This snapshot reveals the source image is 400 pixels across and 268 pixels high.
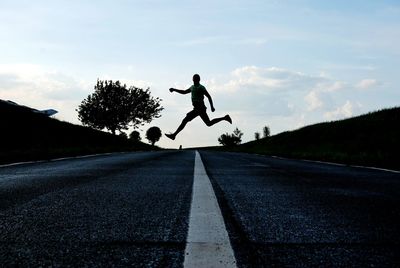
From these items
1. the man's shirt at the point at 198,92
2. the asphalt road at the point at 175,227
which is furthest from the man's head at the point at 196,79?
the asphalt road at the point at 175,227

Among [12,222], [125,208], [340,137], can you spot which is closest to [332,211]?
[125,208]

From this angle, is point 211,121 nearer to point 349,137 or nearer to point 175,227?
point 175,227

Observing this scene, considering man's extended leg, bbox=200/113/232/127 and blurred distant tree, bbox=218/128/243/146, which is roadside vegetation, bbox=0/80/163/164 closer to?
man's extended leg, bbox=200/113/232/127

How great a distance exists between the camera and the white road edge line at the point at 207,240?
2096 mm

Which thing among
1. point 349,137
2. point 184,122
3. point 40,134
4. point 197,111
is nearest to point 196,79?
point 197,111

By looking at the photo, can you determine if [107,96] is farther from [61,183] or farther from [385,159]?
[61,183]

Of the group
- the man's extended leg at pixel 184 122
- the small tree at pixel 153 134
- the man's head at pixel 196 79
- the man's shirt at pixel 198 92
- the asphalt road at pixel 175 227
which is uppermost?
the small tree at pixel 153 134

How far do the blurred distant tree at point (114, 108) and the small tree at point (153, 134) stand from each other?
66.0 metres

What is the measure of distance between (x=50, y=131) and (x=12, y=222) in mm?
35747

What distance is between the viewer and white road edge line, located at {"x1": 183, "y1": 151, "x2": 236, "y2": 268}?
2.10 m

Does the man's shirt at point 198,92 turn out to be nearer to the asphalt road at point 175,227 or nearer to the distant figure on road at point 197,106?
the distant figure on road at point 197,106

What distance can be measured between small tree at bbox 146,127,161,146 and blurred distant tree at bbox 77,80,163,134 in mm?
66015

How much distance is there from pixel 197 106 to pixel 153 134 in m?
127

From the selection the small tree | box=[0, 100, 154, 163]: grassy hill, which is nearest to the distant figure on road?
box=[0, 100, 154, 163]: grassy hill
